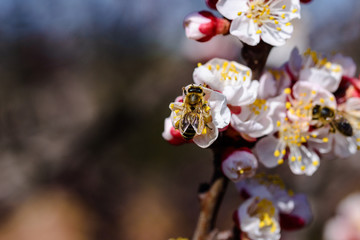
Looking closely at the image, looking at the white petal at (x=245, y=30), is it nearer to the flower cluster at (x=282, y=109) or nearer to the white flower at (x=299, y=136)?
the flower cluster at (x=282, y=109)

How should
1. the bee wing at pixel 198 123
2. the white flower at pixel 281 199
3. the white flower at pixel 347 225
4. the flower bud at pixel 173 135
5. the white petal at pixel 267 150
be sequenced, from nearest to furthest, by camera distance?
the bee wing at pixel 198 123
the flower bud at pixel 173 135
the white petal at pixel 267 150
the white flower at pixel 281 199
the white flower at pixel 347 225

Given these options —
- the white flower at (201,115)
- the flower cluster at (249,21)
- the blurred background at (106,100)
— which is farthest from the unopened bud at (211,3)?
the blurred background at (106,100)

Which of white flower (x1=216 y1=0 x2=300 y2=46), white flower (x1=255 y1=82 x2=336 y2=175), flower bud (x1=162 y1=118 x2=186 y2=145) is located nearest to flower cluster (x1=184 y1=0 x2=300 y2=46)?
white flower (x1=216 y1=0 x2=300 y2=46)

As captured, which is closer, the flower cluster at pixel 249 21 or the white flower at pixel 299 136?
the flower cluster at pixel 249 21

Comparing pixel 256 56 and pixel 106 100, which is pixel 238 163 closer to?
pixel 256 56

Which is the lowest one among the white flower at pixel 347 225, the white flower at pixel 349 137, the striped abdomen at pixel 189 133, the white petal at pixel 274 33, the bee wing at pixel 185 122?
the white flower at pixel 347 225

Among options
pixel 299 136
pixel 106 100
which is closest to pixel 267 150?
pixel 299 136

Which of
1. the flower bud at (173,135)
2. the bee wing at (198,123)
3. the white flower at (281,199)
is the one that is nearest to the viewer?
the bee wing at (198,123)
